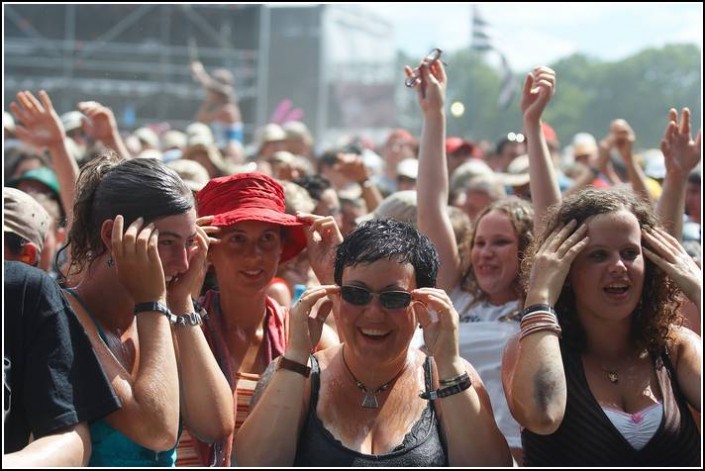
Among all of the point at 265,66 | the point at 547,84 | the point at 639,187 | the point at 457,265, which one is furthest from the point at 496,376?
the point at 265,66

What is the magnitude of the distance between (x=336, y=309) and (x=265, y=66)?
1728cm

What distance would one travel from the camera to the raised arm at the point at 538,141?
4.26 meters

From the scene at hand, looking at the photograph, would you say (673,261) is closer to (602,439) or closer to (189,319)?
(602,439)

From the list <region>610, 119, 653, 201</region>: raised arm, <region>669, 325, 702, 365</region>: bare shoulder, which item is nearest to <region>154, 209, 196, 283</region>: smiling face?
<region>669, 325, 702, 365</region>: bare shoulder

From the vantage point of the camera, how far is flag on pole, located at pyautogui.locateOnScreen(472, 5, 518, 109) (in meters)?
11.0

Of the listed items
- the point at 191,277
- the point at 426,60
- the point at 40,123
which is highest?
the point at 426,60

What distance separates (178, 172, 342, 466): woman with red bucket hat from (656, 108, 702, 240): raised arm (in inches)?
63.5

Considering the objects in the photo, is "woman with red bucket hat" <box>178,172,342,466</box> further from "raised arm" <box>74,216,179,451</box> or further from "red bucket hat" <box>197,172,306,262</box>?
"raised arm" <box>74,216,179,451</box>

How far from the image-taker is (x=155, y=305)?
2.84m

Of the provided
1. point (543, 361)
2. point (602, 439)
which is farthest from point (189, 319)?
point (602, 439)

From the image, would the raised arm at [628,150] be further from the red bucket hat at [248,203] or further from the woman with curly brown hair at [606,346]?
the woman with curly brown hair at [606,346]

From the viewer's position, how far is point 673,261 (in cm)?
328

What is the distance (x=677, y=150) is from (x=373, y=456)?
236 centimetres

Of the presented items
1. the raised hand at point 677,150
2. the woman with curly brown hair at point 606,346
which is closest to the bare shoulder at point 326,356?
the woman with curly brown hair at point 606,346
